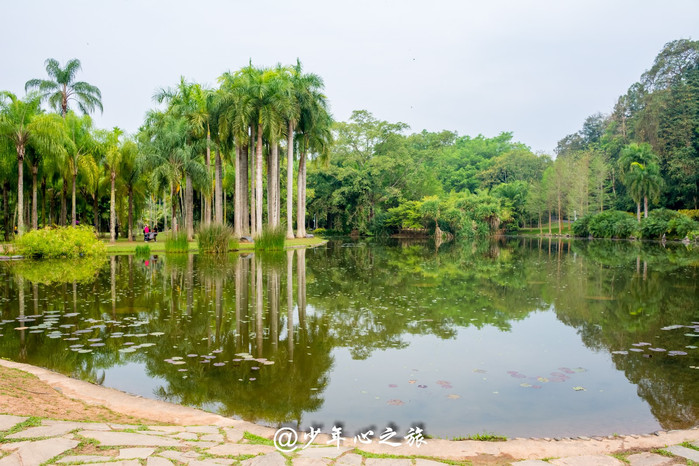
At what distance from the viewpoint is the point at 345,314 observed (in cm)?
984

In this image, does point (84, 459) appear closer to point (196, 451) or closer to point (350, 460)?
point (196, 451)

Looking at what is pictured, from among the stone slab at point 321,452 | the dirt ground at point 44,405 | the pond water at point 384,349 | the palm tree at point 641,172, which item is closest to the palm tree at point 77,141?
the pond water at point 384,349

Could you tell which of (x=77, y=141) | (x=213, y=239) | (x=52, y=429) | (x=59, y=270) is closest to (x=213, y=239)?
(x=213, y=239)

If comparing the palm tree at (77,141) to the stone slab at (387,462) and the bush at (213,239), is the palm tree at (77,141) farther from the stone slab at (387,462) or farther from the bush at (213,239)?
the stone slab at (387,462)

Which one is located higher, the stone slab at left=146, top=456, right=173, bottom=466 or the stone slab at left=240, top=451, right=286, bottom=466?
the stone slab at left=146, top=456, right=173, bottom=466

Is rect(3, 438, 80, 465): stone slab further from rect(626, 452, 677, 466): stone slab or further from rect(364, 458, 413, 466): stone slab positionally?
rect(626, 452, 677, 466): stone slab

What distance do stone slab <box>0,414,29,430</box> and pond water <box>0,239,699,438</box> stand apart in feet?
5.09

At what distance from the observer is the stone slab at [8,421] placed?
12.3ft

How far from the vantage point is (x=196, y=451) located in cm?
356

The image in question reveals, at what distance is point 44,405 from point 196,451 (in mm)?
2003

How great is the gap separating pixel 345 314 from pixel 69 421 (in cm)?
610

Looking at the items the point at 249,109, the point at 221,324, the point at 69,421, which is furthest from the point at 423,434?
the point at 249,109

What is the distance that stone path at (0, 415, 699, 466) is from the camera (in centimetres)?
334

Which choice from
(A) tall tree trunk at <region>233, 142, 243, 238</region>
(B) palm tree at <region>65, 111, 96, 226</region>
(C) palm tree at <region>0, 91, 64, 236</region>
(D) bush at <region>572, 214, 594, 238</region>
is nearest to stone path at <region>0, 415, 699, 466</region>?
(C) palm tree at <region>0, 91, 64, 236</region>
